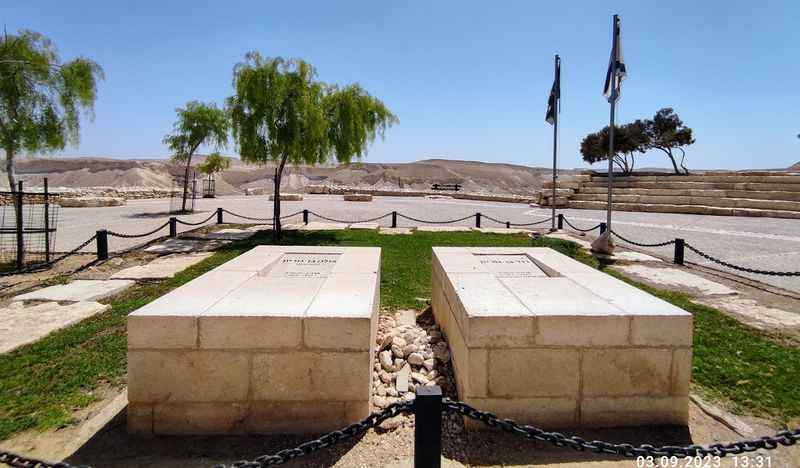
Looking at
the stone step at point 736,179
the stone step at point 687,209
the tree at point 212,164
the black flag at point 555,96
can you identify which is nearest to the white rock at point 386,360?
the black flag at point 555,96

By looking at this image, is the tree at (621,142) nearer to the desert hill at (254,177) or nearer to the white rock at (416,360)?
the desert hill at (254,177)

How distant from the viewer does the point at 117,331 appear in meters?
4.53

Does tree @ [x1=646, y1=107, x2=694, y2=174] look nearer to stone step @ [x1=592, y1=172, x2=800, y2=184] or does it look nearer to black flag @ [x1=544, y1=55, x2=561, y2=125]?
stone step @ [x1=592, y1=172, x2=800, y2=184]

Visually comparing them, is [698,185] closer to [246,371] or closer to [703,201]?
[703,201]

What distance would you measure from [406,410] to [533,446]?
3.66 feet

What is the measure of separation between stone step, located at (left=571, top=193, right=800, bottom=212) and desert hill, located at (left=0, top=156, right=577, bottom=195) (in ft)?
43.8

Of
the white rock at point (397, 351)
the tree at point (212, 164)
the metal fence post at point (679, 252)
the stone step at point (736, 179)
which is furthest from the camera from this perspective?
the tree at point (212, 164)

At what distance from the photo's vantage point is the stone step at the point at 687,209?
18.4m

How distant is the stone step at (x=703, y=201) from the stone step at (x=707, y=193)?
62cm

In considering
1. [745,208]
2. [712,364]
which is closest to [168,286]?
[712,364]

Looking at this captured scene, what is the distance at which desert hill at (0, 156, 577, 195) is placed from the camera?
43.0 m

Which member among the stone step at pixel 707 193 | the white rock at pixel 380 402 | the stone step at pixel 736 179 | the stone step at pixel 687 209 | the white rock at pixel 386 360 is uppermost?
the stone step at pixel 736 179

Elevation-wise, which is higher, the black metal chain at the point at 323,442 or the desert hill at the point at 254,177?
the desert hill at the point at 254,177

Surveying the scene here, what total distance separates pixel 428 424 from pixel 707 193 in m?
25.0
